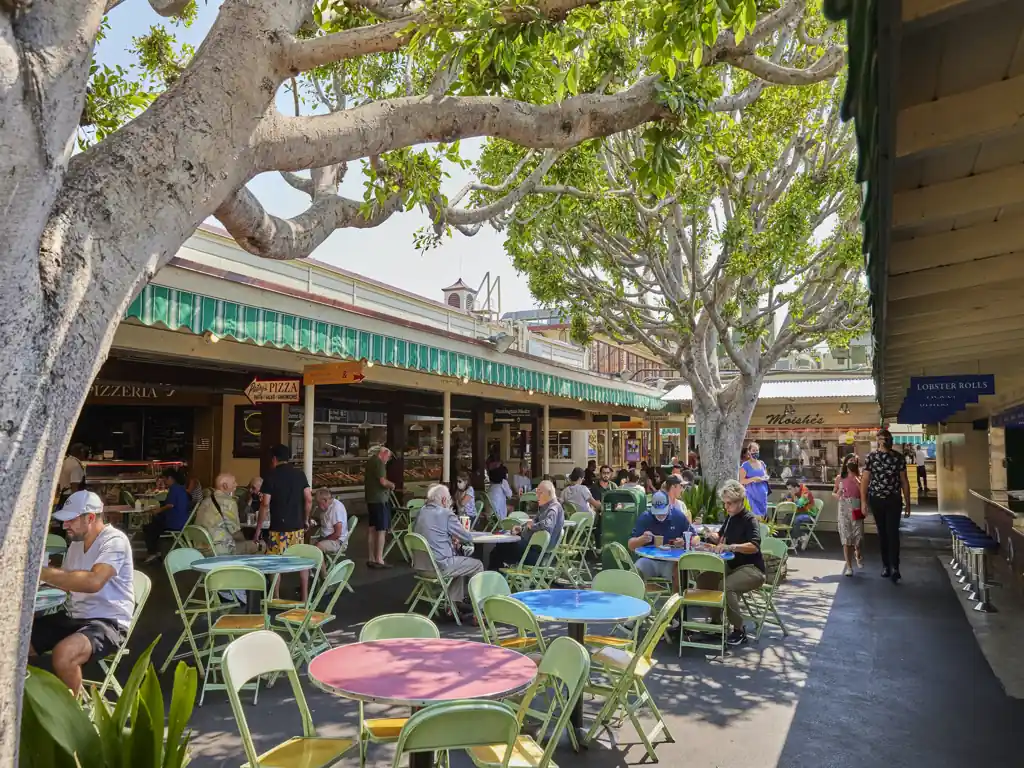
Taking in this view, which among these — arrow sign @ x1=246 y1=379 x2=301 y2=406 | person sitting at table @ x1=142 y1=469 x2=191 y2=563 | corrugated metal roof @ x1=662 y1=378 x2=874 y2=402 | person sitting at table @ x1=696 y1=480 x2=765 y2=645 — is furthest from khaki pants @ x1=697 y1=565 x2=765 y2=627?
corrugated metal roof @ x1=662 y1=378 x2=874 y2=402

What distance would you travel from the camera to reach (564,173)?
720 cm

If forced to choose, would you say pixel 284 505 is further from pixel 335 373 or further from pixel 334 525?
pixel 335 373

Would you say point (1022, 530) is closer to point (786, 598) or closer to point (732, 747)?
point (786, 598)

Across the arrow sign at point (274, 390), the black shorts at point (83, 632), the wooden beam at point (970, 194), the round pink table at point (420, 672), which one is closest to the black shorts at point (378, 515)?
the arrow sign at point (274, 390)

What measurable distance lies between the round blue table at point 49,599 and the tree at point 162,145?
2.73m

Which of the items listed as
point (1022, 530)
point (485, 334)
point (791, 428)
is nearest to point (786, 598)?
point (1022, 530)

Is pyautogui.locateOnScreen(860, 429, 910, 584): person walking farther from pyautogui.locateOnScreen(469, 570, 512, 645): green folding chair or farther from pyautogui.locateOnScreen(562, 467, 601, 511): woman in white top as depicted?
pyautogui.locateOnScreen(469, 570, 512, 645): green folding chair

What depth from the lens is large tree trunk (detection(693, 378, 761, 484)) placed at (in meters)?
11.4

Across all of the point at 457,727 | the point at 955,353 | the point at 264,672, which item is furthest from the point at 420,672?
the point at 955,353

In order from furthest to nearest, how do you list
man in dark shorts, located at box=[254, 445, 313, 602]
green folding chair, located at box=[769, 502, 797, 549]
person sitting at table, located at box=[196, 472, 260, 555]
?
green folding chair, located at box=[769, 502, 797, 549] → man in dark shorts, located at box=[254, 445, 313, 602] → person sitting at table, located at box=[196, 472, 260, 555]

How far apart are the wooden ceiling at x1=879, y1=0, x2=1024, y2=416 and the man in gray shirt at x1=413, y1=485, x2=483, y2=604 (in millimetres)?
4151

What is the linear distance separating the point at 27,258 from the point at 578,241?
10.1 m

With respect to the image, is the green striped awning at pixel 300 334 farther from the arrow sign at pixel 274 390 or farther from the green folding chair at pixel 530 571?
the green folding chair at pixel 530 571

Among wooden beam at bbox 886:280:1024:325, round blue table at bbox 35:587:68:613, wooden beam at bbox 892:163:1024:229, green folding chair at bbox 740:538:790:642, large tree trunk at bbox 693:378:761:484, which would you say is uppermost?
wooden beam at bbox 892:163:1024:229
